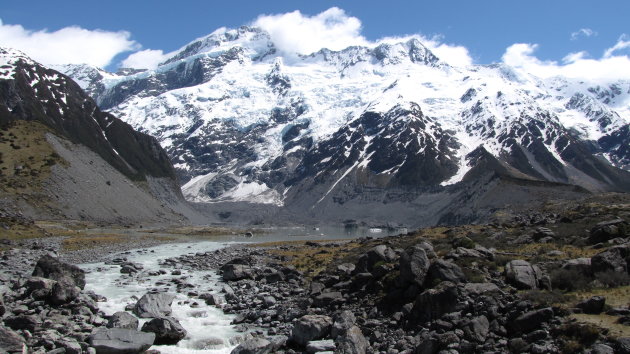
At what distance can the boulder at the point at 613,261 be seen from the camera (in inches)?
1169

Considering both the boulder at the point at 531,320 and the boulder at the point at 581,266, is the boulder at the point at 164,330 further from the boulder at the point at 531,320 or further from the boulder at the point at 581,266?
the boulder at the point at 581,266

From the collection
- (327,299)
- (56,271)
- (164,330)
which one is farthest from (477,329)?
(56,271)

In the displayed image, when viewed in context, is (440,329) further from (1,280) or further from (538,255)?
(1,280)

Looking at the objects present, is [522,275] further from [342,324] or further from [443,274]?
[342,324]

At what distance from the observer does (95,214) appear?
176875 mm

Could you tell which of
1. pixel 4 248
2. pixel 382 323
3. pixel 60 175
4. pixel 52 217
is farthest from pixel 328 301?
pixel 60 175

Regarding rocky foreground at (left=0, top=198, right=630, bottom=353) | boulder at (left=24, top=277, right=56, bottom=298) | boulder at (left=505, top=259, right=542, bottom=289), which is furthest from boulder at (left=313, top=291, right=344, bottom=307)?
boulder at (left=24, top=277, right=56, bottom=298)

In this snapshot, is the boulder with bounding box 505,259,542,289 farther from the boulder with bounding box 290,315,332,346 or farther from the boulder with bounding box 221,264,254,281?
the boulder with bounding box 221,264,254,281

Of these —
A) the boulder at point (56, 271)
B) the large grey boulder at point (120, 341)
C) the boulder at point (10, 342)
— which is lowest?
the large grey boulder at point (120, 341)

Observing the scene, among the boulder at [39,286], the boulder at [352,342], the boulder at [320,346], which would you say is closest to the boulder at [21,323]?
the boulder at [39,286]

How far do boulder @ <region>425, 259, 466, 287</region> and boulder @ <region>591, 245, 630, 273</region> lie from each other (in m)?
7.73

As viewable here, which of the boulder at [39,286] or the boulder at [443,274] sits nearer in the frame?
the boulder at [443,274]

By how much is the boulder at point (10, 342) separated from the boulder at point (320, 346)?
14269 millimetres

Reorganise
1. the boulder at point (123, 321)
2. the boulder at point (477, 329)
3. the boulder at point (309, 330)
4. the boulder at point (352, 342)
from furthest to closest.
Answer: the boulder at point (123, 321), the boulder at point (309, 330), the boulder at point (352, 342), the boulder at point (477, 329)
